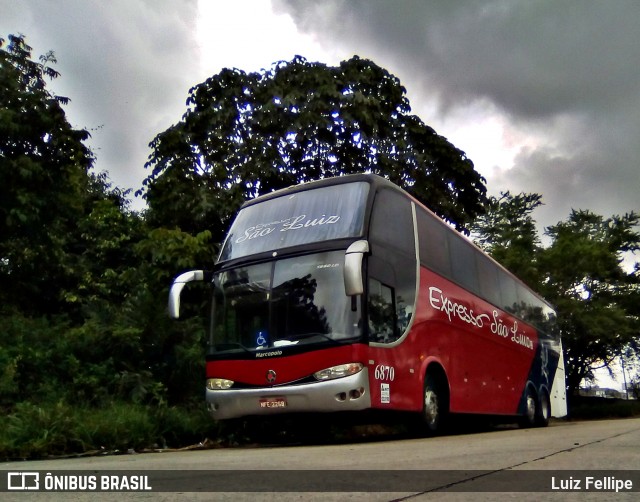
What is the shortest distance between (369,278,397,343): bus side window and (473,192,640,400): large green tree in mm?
25094

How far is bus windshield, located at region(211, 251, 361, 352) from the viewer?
34.4 ft

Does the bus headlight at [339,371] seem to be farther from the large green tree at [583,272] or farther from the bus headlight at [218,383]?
the large green tree at [583,272]

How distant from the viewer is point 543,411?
18.9 m

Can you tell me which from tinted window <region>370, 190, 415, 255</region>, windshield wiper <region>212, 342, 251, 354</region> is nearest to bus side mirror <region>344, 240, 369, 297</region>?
tinted window <region>370, 190, 415, 255</region>

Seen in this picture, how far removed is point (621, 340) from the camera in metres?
36.8

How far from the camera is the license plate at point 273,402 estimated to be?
10430 mm

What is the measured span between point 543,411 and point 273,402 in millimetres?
10474

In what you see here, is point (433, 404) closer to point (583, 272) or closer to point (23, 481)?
point (23, 481)

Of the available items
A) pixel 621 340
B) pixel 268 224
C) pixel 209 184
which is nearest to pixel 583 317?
pixel 621 340

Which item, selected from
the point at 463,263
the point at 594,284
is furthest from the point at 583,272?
the point at 463,263

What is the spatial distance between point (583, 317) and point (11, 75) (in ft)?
87.7

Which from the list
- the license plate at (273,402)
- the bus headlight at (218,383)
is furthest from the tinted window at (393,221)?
the bus headlight at (218,383)

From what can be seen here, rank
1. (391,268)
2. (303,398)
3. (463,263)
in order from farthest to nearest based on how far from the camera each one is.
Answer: (463,263) → (391,268) → (303,398)

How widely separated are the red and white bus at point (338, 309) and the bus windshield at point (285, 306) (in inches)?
0.6
